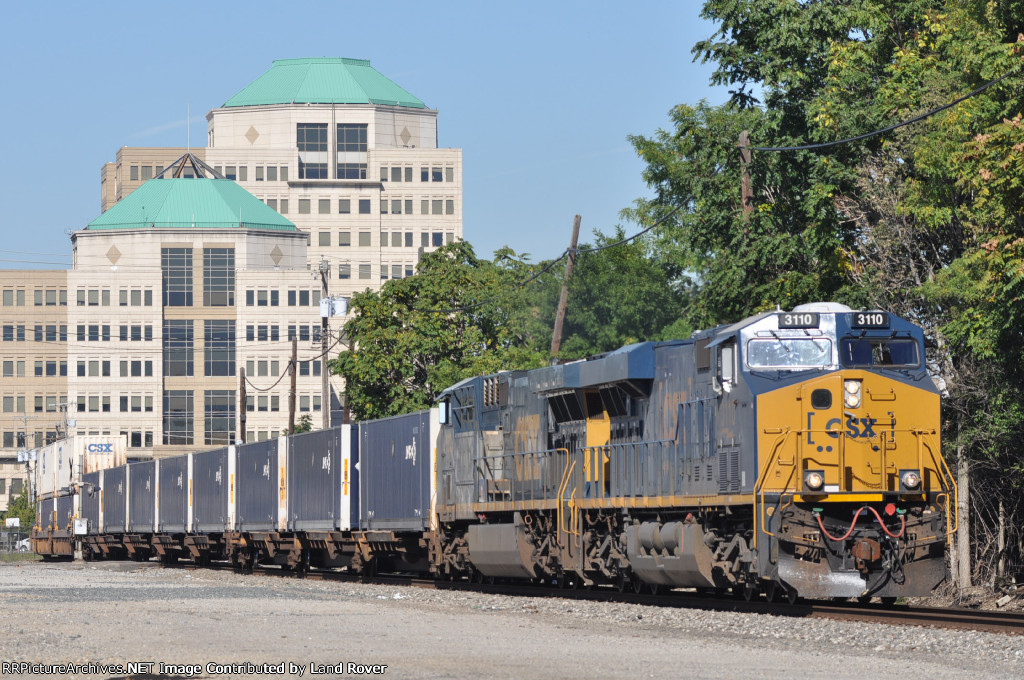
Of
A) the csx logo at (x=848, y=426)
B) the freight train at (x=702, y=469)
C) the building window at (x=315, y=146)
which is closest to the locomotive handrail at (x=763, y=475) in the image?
the freight train at (x=702, y=469)

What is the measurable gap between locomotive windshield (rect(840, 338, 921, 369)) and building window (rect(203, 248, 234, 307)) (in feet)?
408

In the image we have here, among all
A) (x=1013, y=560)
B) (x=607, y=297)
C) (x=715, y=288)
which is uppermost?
(x=607, y=297)

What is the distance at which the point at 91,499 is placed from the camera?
6222cm

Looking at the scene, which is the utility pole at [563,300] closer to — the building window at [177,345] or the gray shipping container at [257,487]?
the gray shipping container at [257,487]

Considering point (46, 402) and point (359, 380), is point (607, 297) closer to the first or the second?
point (359, 380)

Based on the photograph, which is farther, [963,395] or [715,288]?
[715,288]

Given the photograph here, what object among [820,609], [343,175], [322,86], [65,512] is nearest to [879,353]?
[820,609]

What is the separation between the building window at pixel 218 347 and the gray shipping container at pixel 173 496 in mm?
90684

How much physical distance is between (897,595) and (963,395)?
11.6 m

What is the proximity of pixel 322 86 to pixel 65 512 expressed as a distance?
4276 inches

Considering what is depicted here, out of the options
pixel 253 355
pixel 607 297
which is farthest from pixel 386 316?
pixel 253 355

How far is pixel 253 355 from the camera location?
141125 mm

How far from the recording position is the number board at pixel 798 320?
2008cm

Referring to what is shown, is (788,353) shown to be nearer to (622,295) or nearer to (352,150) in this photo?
(622,295)
